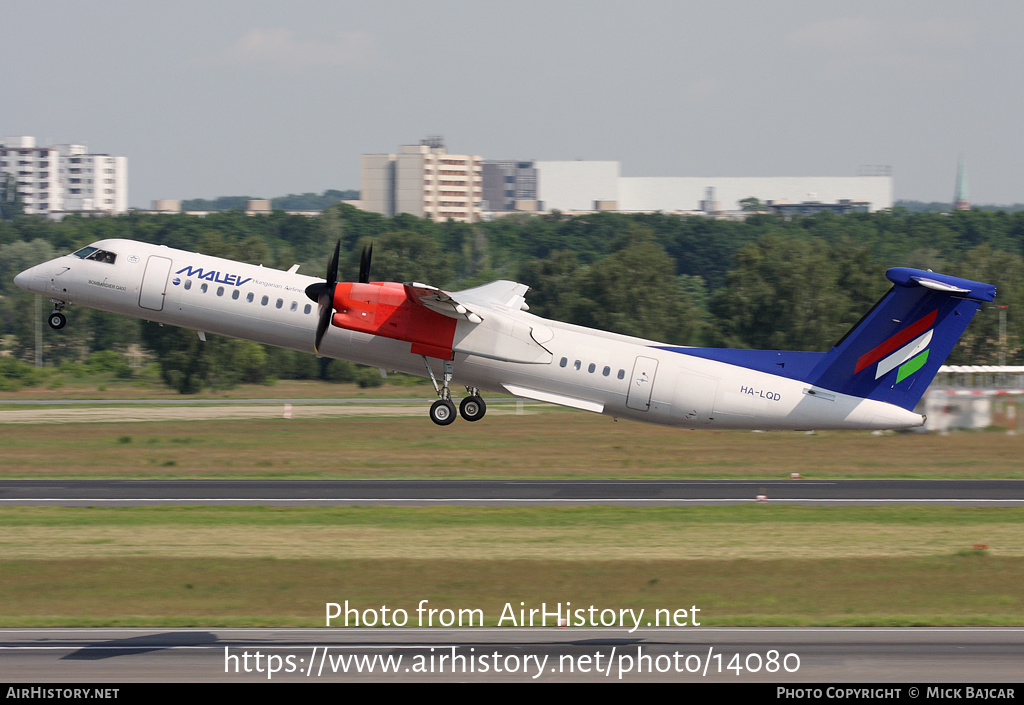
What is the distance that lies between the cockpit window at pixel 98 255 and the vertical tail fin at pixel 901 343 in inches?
795

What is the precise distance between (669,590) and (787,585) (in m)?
3.59

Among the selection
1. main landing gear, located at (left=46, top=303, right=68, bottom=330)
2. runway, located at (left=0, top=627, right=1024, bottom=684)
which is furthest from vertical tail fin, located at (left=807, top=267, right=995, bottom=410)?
main landing gear, located at (left=46, top=303, right=68, bottom=330)

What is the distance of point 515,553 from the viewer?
36.1 meters

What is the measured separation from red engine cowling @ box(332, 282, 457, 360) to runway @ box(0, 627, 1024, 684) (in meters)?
7.64

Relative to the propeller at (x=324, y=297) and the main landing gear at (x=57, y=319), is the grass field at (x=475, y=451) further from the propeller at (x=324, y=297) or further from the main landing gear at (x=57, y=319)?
the propeller at (x=324, y=297)

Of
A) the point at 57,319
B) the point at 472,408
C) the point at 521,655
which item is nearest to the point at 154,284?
the point at 57,319

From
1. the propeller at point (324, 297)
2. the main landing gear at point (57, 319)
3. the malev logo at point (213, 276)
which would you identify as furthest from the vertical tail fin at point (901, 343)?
the main landing gear at point (57, 319)

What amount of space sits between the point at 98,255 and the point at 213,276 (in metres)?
3.96

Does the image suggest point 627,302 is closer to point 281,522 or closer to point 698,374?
point 281,522

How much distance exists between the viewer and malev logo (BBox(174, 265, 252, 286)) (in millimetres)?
31266

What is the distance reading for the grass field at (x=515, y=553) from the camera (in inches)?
1225

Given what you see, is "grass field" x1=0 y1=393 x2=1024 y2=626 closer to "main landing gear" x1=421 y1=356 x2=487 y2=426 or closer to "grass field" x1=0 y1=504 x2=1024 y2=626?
"grass field" x1=0 y1=504 x2=1024 y2=626

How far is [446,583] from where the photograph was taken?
108 ft
